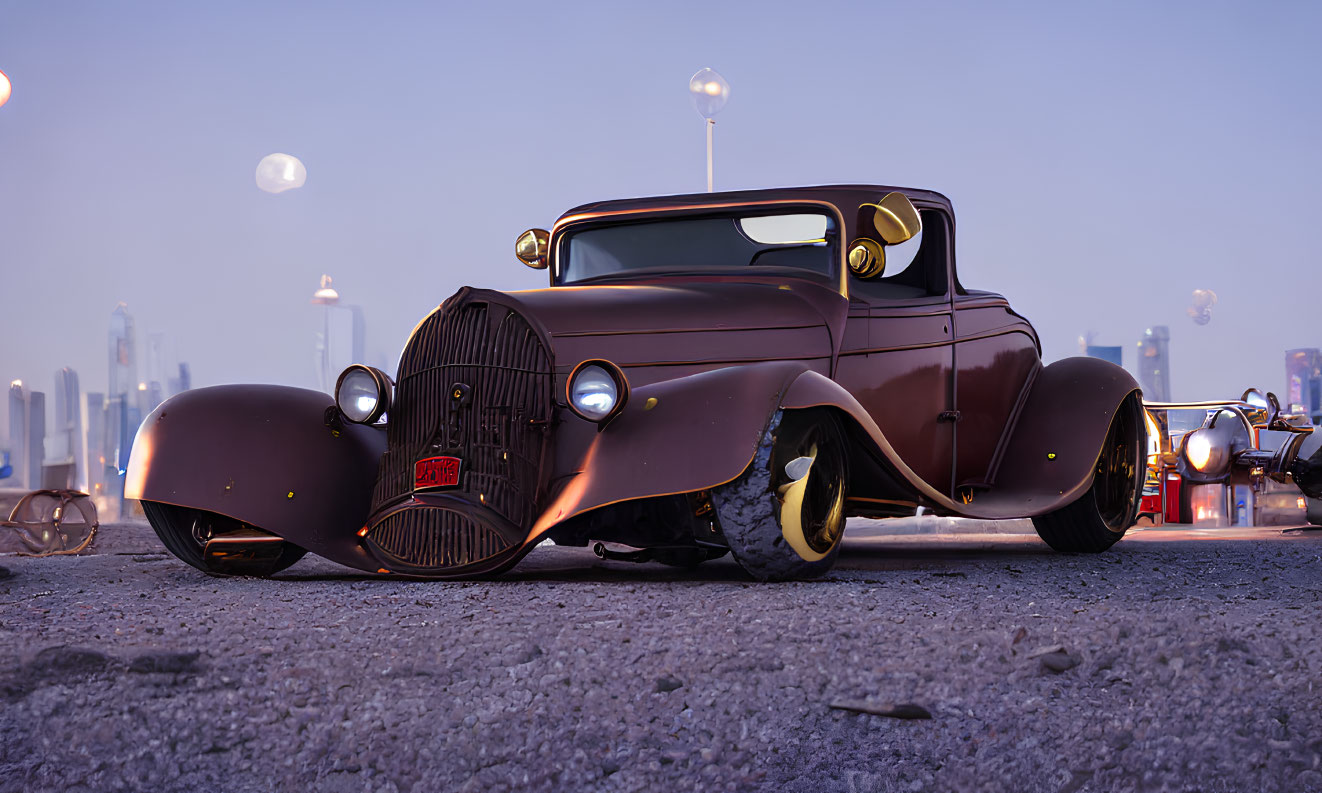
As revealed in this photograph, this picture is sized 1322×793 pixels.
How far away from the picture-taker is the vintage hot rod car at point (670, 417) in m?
4.06

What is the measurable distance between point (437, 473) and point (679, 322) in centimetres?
117

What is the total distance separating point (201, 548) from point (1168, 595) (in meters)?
3.86

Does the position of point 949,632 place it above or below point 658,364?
below

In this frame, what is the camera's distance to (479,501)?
4.30m

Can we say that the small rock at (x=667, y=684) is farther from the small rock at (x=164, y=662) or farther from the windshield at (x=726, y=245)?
the windshield at (x=726, y=245)

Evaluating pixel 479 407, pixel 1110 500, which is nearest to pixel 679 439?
pixel 479 407

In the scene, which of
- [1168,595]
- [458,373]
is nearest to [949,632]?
[1168,595]

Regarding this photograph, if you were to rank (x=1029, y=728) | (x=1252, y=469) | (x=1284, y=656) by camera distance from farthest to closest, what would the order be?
(x=1252, y=469) → (x=1284, y=656) → (x=1029, y=728)

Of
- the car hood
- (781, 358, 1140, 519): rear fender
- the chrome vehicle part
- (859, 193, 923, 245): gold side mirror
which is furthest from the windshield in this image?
the chrome vehicle part

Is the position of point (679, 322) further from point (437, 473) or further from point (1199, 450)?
point (1199, 450)

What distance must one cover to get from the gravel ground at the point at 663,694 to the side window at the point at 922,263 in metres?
2.66

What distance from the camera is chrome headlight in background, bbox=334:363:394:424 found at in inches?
185

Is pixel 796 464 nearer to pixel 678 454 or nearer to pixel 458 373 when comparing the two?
pixel 678 454

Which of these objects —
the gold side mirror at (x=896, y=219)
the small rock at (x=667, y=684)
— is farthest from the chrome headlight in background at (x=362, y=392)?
the small rock at (x=667, y=684)
